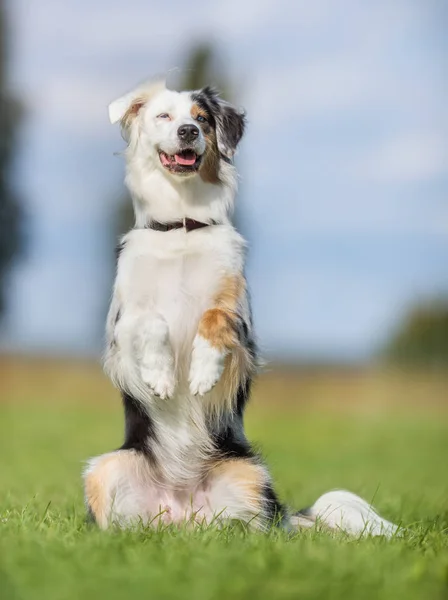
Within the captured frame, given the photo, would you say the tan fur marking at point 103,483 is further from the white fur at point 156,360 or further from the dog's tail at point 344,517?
the dog's tail at point 344,517

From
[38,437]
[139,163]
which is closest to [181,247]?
[139,163]

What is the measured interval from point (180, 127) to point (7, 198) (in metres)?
21.8

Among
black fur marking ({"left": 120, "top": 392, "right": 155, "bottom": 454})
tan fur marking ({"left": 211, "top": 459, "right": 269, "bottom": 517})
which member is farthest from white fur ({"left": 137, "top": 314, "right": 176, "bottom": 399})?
tan fur marking ({"left": 211, "top": 459, "right": 269, "bottom": 517})

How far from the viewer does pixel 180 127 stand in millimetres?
5812

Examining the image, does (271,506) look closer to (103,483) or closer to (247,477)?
(247,477)

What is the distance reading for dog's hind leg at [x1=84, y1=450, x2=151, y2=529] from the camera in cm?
531

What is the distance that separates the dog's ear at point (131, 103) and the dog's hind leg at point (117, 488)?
2.28m

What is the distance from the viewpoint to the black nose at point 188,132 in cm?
579

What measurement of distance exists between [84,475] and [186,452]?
0.63m

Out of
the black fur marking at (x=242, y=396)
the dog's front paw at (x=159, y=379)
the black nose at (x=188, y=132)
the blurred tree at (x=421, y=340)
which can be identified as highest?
the black nose at (x=188, y=132)

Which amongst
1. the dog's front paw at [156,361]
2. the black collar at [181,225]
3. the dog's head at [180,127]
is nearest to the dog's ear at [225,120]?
the dog's head at [180,127]

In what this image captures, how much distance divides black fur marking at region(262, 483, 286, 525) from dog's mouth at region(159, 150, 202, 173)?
208 centimetres

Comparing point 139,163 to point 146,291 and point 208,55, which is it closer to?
point 146,291

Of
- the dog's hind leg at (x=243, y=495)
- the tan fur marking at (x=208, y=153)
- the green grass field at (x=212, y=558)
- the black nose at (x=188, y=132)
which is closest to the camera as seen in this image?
the green grass field at (x=212, y=558)
